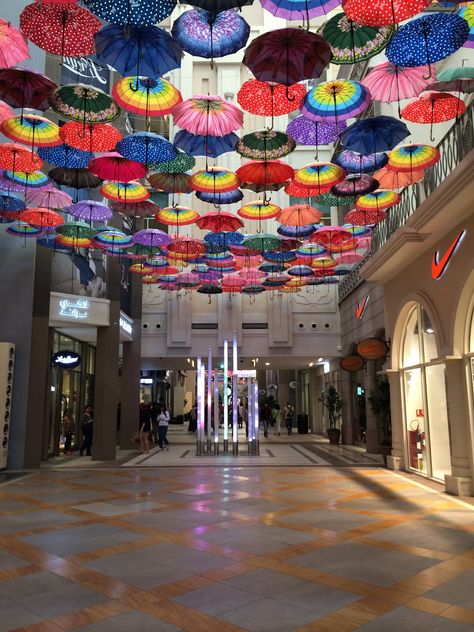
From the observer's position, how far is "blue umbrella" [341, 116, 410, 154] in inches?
308

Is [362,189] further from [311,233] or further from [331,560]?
[331,560]

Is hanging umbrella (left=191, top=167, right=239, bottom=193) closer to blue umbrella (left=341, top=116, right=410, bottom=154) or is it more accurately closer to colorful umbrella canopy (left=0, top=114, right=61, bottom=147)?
blue umbrella (left=341, top=116, right=410, bottom=154)

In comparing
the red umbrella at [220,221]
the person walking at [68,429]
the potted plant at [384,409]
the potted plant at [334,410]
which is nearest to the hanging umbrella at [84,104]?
the red umbrella at [220,221]

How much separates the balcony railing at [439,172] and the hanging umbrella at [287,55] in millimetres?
3646

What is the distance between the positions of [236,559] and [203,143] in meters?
5.86

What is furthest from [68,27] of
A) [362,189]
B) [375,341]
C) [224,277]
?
[224,277]

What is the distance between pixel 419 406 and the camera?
12102 mm

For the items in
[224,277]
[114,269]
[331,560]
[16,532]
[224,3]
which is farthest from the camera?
[224,277]

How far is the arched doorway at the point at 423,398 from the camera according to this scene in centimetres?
1091

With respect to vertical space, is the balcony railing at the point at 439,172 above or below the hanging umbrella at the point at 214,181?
above

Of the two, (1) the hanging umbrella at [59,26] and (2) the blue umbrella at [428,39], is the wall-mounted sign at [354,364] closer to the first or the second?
(2) the blue umbrella at [428,39]

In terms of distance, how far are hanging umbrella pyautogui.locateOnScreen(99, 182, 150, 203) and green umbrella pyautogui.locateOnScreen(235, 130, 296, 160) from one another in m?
2.57

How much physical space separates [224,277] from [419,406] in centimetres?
820

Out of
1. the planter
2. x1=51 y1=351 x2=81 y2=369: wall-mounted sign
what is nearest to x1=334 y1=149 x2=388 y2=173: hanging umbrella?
x1=51 y1=351 x2=81 y2=369: wall-mounted sign
